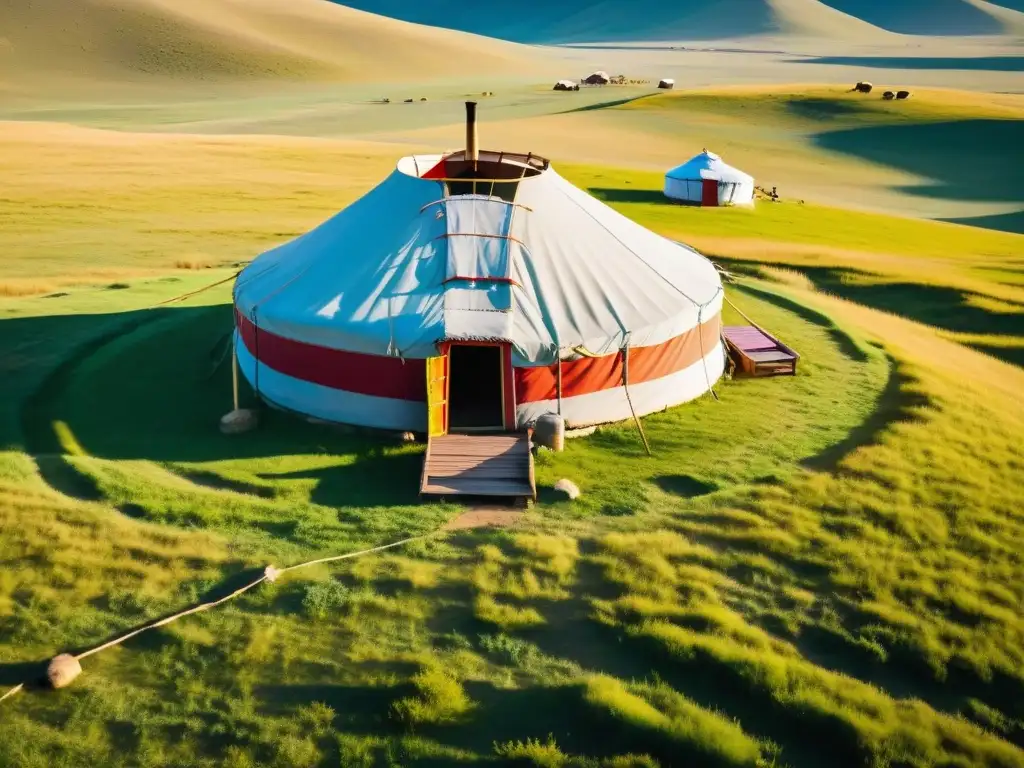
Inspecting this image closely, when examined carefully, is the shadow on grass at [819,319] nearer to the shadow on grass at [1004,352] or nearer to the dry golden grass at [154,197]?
the shadow on grass at [1004,352]

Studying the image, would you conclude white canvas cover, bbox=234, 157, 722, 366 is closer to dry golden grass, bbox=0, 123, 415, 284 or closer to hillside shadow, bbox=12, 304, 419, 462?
hillside shadow, bbox=12, 304, 419, 462

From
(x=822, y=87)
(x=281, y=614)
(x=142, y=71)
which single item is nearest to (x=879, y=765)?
(x=281, y=614)

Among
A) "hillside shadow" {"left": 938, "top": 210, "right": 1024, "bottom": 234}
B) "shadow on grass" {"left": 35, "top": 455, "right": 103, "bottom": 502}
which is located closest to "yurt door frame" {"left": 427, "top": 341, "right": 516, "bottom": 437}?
"shadow on grass" {"left": 35, "top": 455, "right": 103, "bottom": 502}

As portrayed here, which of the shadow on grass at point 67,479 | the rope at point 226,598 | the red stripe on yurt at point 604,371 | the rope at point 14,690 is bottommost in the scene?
the rope at point 14,690

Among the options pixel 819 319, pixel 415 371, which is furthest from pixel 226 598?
pixel 819 319

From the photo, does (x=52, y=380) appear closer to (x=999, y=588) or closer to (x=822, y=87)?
(x=999, y=588)

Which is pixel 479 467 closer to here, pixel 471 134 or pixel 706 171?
pixel 471 134

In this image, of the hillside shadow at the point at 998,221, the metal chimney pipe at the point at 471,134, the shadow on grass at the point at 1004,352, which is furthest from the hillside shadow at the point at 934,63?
the metal chimney pipe at the point at 471,134
